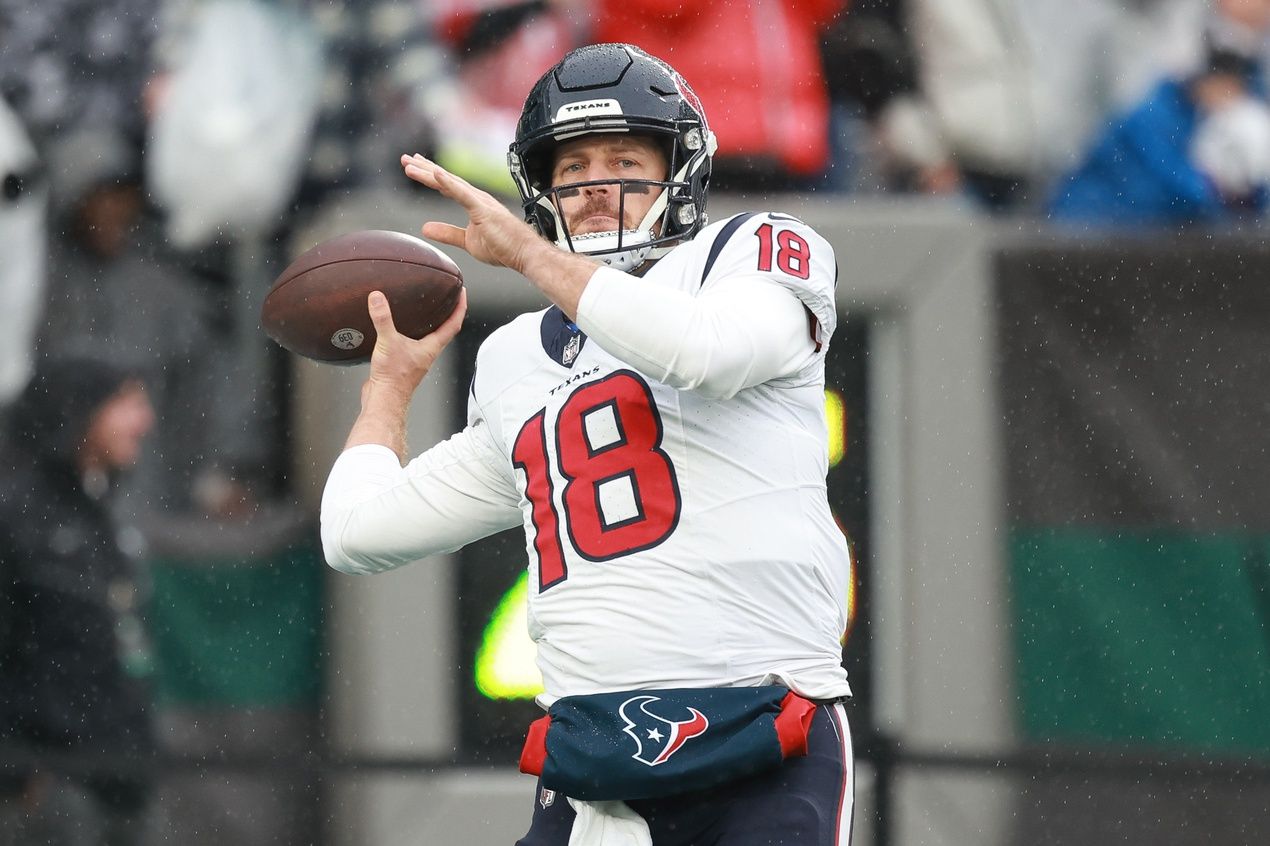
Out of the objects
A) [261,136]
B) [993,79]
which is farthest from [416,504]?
[993,79]

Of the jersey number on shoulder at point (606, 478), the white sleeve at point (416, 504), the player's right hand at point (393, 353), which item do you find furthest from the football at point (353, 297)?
the jersey number on shoulder at point (606, 478)

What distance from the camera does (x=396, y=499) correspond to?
2717 millimetres

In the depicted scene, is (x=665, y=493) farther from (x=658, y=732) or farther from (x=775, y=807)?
(x=775, y=807)

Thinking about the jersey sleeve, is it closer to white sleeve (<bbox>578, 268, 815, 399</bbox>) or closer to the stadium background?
white sleeve (<bbox>578, 268, 815, 399</bbox>)

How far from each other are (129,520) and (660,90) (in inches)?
98.0

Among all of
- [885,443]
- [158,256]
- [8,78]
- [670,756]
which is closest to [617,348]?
[670,756]

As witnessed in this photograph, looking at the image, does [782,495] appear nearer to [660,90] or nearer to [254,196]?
[660,90]

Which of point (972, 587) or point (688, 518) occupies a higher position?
point (688, 518)

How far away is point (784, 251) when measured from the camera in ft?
8.02

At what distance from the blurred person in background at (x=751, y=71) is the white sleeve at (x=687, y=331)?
7.84 ft

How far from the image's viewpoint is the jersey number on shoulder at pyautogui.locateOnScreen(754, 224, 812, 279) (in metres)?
2.42

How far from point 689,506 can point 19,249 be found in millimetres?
Result: 2994

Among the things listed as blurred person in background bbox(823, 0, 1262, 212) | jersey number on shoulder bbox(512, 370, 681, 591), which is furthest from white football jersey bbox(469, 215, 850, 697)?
blurred person in background bbox(823, 0, 1262, 212)

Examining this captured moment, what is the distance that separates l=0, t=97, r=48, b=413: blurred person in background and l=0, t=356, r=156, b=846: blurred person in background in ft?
0.38
